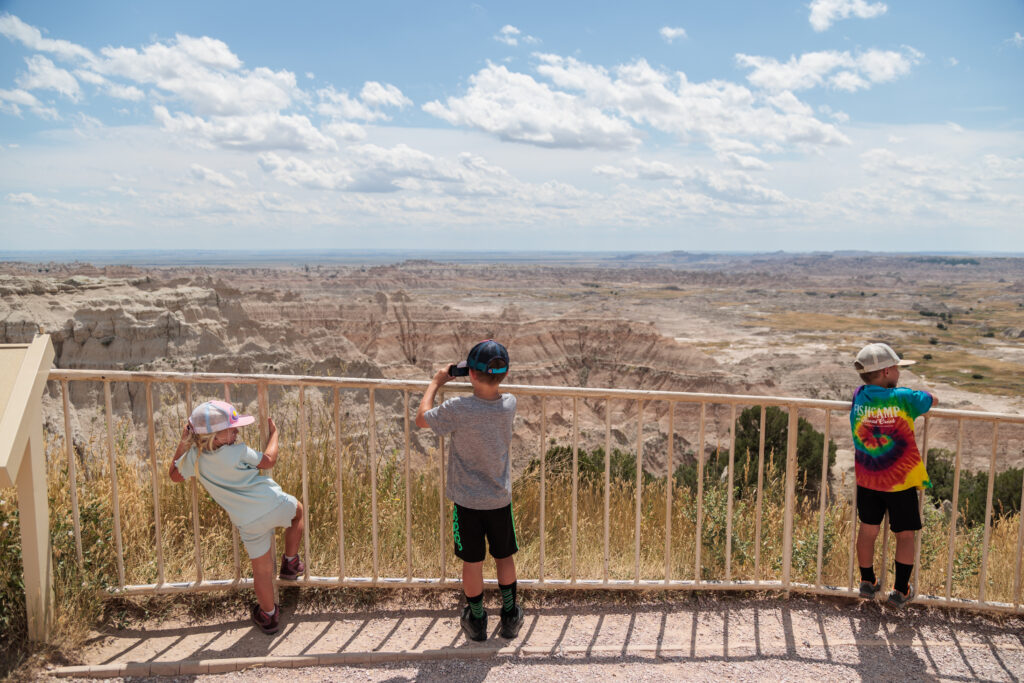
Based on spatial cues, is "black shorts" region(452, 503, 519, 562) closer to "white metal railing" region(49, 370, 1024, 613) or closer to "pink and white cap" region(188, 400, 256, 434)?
"white metal railing" region(49, 370, 1024, 613)

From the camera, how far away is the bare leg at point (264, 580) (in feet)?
12.3

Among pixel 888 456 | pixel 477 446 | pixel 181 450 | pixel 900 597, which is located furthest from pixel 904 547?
pixel 181 450

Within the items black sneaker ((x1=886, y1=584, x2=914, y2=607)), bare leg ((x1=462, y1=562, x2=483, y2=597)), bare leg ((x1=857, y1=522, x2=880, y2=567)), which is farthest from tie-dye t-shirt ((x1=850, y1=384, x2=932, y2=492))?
bare leg ((x1=462, y1=562, x2=483, y2=597))

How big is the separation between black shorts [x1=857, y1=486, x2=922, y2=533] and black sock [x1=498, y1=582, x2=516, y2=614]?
1.96m

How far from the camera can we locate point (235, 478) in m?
3.62

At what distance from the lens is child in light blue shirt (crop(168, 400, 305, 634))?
3.50 meters

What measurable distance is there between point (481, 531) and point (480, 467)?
0.35 metres

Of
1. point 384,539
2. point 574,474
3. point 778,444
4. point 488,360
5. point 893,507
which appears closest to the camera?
point 488,360

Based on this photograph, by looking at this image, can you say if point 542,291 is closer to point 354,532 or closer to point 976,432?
point 976,432

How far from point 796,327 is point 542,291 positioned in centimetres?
6095

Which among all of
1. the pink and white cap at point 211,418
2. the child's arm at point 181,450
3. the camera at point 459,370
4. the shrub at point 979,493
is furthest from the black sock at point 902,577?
the shrub at point 979,493

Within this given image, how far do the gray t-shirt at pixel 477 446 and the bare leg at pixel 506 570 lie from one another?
30 cm

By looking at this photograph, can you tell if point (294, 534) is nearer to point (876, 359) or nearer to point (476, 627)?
point (476, 627)

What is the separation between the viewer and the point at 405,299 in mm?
59406
